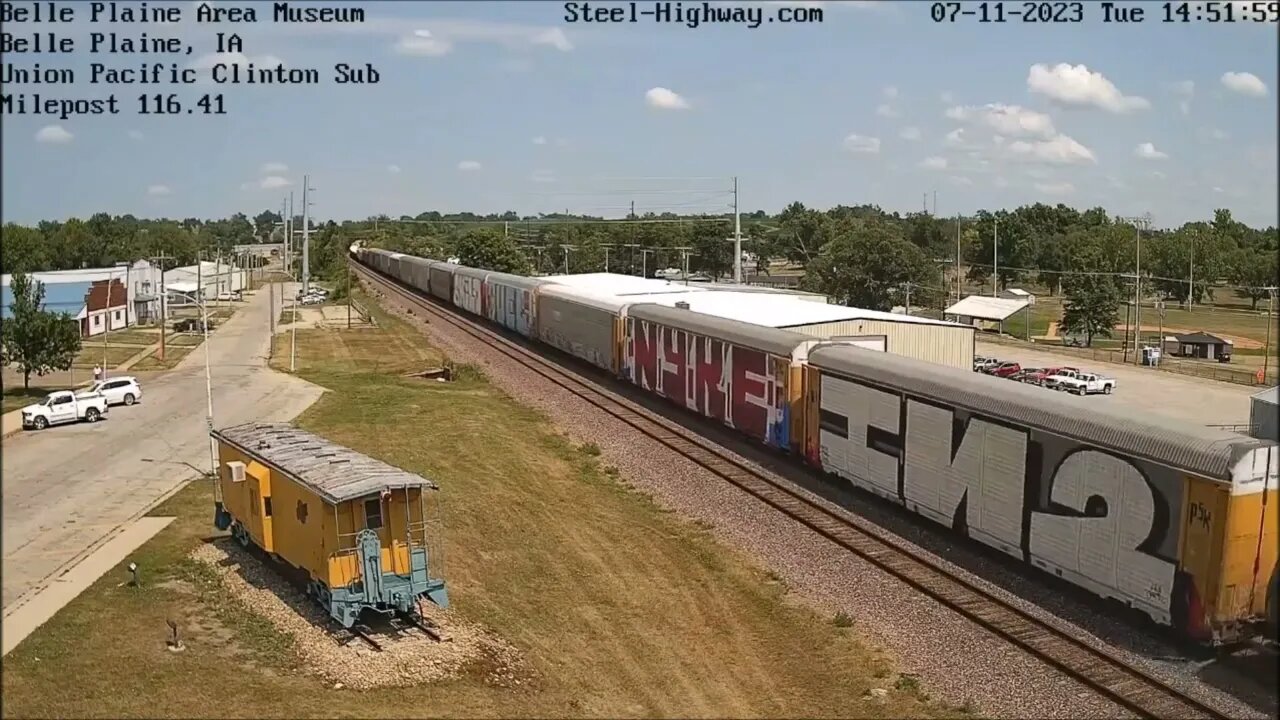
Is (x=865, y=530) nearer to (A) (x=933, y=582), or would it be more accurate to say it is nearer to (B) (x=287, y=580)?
(A) (x=933, y=582)

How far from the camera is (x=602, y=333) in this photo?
47.1 m

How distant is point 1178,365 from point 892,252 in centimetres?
2607

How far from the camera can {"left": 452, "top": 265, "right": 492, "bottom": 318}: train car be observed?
3031 inches

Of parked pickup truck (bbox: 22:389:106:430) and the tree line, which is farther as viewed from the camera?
the tree line

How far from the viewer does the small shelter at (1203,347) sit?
76488mm

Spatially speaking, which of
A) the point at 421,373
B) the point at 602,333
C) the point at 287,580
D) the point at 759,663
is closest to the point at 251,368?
the point at 421,373

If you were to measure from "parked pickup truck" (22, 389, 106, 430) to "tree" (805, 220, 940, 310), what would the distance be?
6557 centimetres

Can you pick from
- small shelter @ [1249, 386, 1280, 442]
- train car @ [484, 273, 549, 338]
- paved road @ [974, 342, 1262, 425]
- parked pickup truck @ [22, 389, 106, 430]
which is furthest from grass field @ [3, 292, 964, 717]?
train car @ [484, 273, 549, 338]

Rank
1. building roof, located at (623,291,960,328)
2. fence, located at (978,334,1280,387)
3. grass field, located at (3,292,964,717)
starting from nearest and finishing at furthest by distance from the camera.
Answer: grass field, located at (3,292,964,717) → building roof, located at (623,291,960,328) → fence, located at (978,334,1280,387)

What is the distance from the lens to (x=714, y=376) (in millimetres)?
34812

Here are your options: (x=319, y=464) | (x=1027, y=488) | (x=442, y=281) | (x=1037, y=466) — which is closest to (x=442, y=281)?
(x=442, y=281)

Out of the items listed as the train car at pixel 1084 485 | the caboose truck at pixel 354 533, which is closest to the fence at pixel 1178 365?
the train car at pixel 1084 485

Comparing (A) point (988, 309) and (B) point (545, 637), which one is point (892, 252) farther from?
(B) point (545, 637)

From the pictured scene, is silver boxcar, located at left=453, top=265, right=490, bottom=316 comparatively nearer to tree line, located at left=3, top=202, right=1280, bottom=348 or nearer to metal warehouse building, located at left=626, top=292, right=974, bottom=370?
tree line, located at left=3, top=202, right=1280, bottom=348
